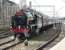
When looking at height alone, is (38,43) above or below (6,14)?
below

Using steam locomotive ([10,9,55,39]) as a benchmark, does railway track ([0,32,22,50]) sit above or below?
below

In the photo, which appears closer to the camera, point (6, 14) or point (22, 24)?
point (22, 24)

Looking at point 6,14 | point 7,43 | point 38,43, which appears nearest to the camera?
point 7,43

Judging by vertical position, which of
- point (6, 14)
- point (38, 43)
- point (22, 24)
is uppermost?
point (22, 24)

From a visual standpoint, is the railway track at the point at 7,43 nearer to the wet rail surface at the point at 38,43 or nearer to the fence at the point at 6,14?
the wet rail surface at the point at 38,43

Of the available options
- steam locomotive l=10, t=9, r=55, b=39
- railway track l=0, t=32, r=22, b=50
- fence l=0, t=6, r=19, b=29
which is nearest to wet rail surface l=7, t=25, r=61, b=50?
railway track l=0, t=32, r=22, b=50

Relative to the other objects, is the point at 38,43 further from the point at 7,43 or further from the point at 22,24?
the point at 22,24

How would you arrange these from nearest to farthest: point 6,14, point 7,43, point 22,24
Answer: point 7,43, point 22,24, point 6,14

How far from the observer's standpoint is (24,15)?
21.3 meters

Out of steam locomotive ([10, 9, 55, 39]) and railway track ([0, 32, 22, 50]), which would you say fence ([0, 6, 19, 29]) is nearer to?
steam locomotive ([10, 9, 55, 39])

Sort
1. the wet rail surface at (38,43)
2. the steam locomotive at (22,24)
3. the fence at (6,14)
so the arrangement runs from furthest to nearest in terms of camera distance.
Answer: the fence at (6,14)
the steam locomotive at (22,24)
the wet rail surface at (38,43)

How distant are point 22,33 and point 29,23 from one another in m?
1.17

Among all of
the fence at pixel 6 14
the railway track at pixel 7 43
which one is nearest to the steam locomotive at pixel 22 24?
the railway track at pixel 7 43

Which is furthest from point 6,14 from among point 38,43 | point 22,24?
point 38,43
